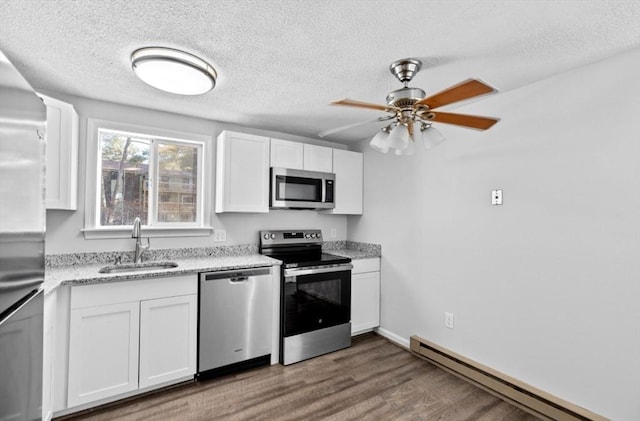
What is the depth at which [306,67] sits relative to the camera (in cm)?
200

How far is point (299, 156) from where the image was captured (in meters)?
3.35

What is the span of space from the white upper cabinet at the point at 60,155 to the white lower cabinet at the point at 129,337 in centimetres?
71

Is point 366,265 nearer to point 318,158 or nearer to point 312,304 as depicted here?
point 312,304

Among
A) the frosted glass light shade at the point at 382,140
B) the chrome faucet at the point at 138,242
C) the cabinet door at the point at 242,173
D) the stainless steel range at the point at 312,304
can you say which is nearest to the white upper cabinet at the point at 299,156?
the cabinet door at the point at 242,173

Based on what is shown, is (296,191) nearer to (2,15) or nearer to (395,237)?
(395,237)

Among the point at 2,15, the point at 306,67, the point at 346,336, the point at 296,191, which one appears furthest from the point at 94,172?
the point at 346,336

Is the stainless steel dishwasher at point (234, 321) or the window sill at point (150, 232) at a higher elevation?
the window sill at point (150, 232)

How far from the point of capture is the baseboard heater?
1.96 meters

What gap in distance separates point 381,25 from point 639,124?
5.18 ft

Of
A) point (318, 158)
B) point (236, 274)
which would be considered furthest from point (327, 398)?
point (318, 158)

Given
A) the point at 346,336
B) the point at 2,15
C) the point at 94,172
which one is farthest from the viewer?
the point at 346,336

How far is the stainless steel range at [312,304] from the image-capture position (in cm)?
279

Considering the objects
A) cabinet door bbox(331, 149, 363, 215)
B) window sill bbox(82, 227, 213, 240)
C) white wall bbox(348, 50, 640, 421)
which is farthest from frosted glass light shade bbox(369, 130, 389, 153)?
window sill bbox(82, 227, 213, 240)

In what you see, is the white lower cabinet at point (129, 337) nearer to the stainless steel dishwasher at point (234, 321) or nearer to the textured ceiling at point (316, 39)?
the stainless steel dishwasher at point (234, 321)
